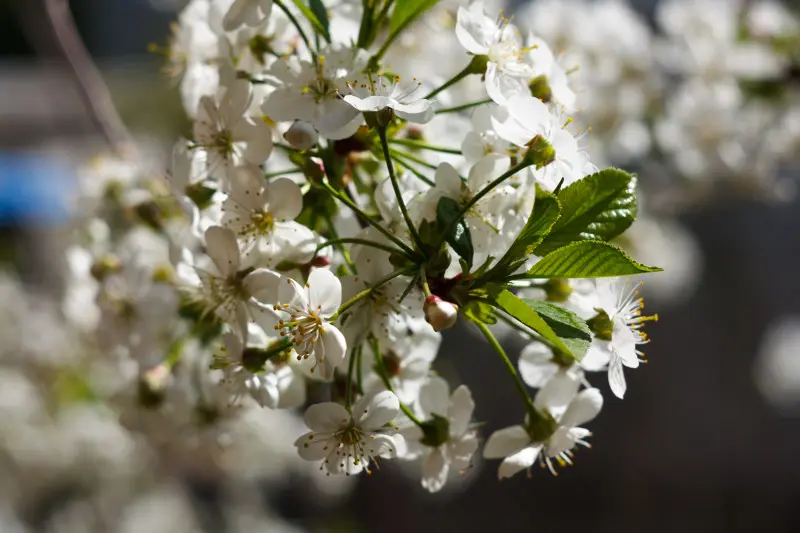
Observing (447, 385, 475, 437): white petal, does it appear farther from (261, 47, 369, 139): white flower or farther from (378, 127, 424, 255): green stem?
(261, 47, 369, 139): white flower

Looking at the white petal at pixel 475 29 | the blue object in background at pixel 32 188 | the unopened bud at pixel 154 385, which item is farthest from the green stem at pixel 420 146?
the blue object in background at pixel 32 188

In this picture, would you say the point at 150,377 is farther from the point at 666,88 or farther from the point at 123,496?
the point at 123,496

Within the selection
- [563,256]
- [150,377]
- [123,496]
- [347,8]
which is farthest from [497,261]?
[123,496]

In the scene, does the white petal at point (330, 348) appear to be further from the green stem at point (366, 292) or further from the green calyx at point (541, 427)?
the green calyx at point (541, 427)

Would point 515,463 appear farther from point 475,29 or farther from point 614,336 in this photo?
point 475,29

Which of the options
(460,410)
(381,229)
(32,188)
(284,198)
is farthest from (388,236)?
(32,188)
